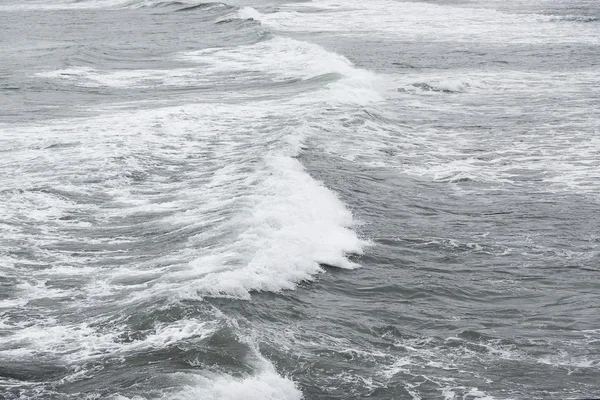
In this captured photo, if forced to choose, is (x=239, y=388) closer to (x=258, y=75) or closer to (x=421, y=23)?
(x=258, y=75)

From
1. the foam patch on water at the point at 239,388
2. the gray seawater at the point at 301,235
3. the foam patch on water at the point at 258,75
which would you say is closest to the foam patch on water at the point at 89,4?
the foam patch on water at the point at 258,75

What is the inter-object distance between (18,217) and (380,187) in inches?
235

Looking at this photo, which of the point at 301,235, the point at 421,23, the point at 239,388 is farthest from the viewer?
the point at 421,23

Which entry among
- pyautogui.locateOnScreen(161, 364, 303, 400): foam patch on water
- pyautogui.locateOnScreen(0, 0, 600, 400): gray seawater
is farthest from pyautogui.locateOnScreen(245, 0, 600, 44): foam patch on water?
pyautogui.locateOnScreen(161, 364, 303, 400): foam patch on water

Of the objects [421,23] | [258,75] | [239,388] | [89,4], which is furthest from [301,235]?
[89,4]

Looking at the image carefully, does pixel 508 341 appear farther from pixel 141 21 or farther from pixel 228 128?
pixel 141 21

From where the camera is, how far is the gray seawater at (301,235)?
27.4 feet

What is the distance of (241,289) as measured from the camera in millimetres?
9898

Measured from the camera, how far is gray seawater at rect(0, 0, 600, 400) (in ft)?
27.4

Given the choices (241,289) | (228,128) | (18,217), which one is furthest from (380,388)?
(228,128)

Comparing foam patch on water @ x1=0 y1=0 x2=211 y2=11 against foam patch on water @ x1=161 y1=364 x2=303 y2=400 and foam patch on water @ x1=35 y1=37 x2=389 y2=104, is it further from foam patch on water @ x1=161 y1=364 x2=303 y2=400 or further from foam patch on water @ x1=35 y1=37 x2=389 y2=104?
foam patch on water @ x1=161 y1=364 x2=303 y2=400

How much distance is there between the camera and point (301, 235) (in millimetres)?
11727

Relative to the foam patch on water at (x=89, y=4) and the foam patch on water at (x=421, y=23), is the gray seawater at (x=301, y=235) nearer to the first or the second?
the foam patch on water at (x=421, y=23)

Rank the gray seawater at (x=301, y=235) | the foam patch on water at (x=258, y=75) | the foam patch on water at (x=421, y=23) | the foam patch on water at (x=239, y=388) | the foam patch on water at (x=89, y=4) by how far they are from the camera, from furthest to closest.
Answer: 1. the foam patch on water at (x=89, y=4)
2. the foam patch on water at (x=421, y=23)
3. the foam patch on water at (x=258, y=75)
4. the gray seawater at (x=301, y=235)
5. the foam patch on water at (x=239, y=388)
